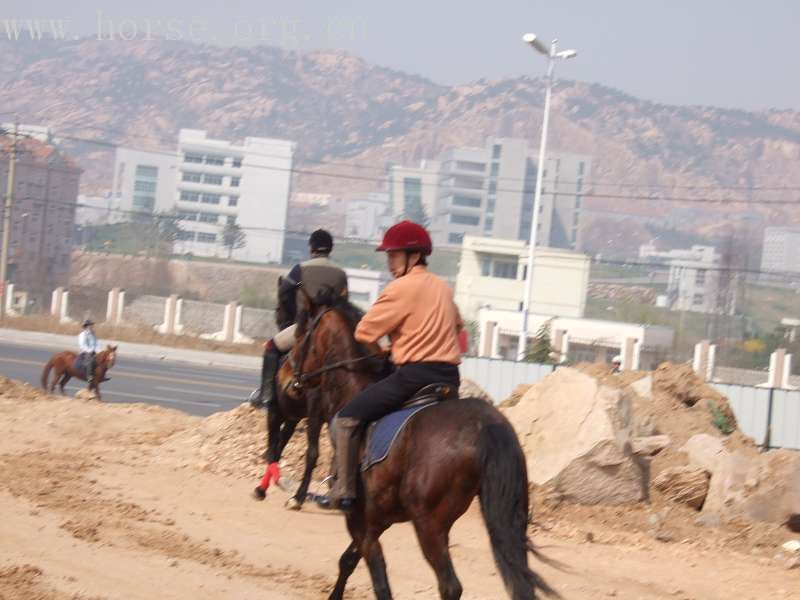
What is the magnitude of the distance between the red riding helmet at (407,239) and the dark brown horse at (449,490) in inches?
41.5

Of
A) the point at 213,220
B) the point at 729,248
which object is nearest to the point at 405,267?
the point at 729,248

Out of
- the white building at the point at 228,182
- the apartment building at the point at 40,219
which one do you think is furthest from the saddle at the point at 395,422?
the white building at the point at 228,182

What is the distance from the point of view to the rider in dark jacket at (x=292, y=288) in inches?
468

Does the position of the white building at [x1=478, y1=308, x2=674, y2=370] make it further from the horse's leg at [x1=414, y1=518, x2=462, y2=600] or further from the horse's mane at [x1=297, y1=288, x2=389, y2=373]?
the horse's leg at [x1=414, y1=518, x2=462, y2=600]

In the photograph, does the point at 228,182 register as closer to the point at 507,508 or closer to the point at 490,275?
the point at 490,275

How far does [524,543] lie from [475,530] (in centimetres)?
571

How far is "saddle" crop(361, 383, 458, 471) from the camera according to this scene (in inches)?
302

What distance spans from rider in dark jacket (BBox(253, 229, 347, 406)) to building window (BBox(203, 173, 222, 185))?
184797 millimetres

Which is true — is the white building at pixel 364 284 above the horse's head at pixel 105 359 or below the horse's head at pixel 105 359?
above

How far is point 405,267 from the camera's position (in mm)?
8008

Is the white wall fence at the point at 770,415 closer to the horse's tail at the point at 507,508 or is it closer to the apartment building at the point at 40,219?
the horse's tail at the point at 507,508

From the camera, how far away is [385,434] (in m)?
7.70

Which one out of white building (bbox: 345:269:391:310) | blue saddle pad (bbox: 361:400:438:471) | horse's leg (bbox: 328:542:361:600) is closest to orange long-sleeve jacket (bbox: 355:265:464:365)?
blue saddle pad (bbox: 361:400:438:471)

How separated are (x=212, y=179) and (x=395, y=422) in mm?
191463
